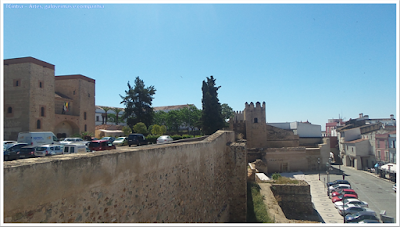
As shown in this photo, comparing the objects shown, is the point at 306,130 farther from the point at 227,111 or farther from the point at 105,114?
the point at 105,114

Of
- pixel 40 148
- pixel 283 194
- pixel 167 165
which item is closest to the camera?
pixel 167 165

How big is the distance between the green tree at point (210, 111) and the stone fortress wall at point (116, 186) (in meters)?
26.6

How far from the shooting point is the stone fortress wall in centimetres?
306

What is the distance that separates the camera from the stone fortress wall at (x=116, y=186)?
3.06 meters

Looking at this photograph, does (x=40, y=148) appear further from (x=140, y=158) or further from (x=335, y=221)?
(x=335, y=221)

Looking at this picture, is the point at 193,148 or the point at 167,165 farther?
the point at 193,148

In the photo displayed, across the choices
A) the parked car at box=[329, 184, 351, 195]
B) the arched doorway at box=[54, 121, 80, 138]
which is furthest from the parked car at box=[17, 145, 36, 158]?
the parked car at box=[329, 184, 351, 195]

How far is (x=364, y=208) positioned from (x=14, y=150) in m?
22.4

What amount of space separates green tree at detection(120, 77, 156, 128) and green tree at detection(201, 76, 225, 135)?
9.18 metres

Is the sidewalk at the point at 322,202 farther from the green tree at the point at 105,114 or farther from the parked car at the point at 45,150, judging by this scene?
Answer: the green tree at the point at 105,114

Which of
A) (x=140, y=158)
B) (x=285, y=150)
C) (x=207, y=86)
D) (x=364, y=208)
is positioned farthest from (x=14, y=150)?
(x=285, y=150)

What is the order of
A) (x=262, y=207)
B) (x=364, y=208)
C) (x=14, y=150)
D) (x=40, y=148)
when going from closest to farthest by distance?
(x=262, y=207) < (x=14, y=150) < (x=40, y=148) < (x=364, y=208)

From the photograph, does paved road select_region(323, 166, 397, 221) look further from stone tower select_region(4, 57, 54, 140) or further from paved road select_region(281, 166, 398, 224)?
stone tower select_region(4, 57, 54, 140)

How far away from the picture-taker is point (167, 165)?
6160 mm
